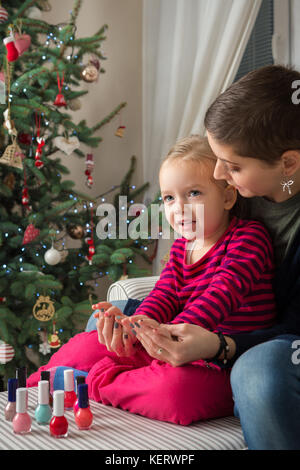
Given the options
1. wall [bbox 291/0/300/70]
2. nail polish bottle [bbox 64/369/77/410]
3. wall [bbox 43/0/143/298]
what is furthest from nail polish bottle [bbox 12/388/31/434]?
wall [bbox 291/0/300/70]

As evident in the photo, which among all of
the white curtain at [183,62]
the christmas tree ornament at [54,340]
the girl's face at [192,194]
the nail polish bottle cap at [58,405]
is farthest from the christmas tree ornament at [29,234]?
the nail polish bottle cap at [58,405]

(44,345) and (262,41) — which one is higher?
(262,41)

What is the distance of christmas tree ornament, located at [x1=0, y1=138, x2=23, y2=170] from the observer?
2.21 metres

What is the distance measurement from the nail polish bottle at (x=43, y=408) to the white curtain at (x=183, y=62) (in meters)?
1.87

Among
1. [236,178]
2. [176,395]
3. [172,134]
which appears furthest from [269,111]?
[172,134]

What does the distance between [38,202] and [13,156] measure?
0.43 meters

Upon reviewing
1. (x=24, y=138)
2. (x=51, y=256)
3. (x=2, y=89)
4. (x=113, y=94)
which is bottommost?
(x=51, y=256)

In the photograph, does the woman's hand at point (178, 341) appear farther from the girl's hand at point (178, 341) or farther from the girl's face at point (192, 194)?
the girl's face at point (192, 194)

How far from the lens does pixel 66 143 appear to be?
2455 millimetres

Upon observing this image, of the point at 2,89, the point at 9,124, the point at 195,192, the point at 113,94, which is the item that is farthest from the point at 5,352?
the point at 113,94

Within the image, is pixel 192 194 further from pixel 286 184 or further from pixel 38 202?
pixel 38 202

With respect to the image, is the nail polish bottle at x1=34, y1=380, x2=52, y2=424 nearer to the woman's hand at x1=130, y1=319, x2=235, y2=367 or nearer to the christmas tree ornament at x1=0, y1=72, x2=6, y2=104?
the woman's hand at x1=130, y1=319, x2=235, y2=367

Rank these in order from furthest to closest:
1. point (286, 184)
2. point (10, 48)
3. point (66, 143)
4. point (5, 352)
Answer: point (66, 143) → point (5, 352) → point (10, 48) → point (286, 184)

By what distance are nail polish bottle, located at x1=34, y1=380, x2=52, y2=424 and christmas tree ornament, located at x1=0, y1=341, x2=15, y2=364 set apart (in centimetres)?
121
